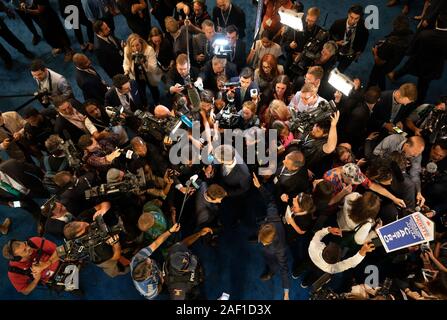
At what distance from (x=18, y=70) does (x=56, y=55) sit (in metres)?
0.68

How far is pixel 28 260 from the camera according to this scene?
136 inches

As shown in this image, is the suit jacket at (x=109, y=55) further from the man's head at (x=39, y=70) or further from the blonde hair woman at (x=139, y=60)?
the man's head at (x=39, y=70)

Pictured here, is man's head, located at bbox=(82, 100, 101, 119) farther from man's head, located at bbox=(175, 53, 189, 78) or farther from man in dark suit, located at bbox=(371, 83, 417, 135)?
man in dark suit, located at bbox=(371, 83, 417, 135)

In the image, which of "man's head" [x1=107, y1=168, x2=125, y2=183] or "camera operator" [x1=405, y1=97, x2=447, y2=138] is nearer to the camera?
"man's head" [x1=107, y1=168, x2=125, y2=183]

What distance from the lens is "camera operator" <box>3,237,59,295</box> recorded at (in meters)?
3.33

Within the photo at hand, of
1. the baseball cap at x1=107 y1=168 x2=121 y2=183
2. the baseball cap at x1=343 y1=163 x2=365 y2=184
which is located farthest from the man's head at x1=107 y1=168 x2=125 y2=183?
the baseball cap at x1=343 y1=163 x2=365 y2=184

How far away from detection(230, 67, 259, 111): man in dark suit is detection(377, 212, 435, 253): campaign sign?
2.07 metres

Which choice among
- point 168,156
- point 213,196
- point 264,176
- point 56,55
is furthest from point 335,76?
point 56,55

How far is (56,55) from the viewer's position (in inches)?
245

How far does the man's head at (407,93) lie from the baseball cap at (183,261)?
2.86 m

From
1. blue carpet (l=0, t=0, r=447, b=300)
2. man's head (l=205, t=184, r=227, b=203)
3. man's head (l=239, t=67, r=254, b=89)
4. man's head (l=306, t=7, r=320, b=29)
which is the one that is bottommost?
blue carpet (l=0, t=0, r=447, b=300)

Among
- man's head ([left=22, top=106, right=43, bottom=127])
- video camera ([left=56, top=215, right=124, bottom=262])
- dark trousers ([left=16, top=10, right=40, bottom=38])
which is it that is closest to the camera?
video camera ([left=56, top=215, right=124, bottom=262])
